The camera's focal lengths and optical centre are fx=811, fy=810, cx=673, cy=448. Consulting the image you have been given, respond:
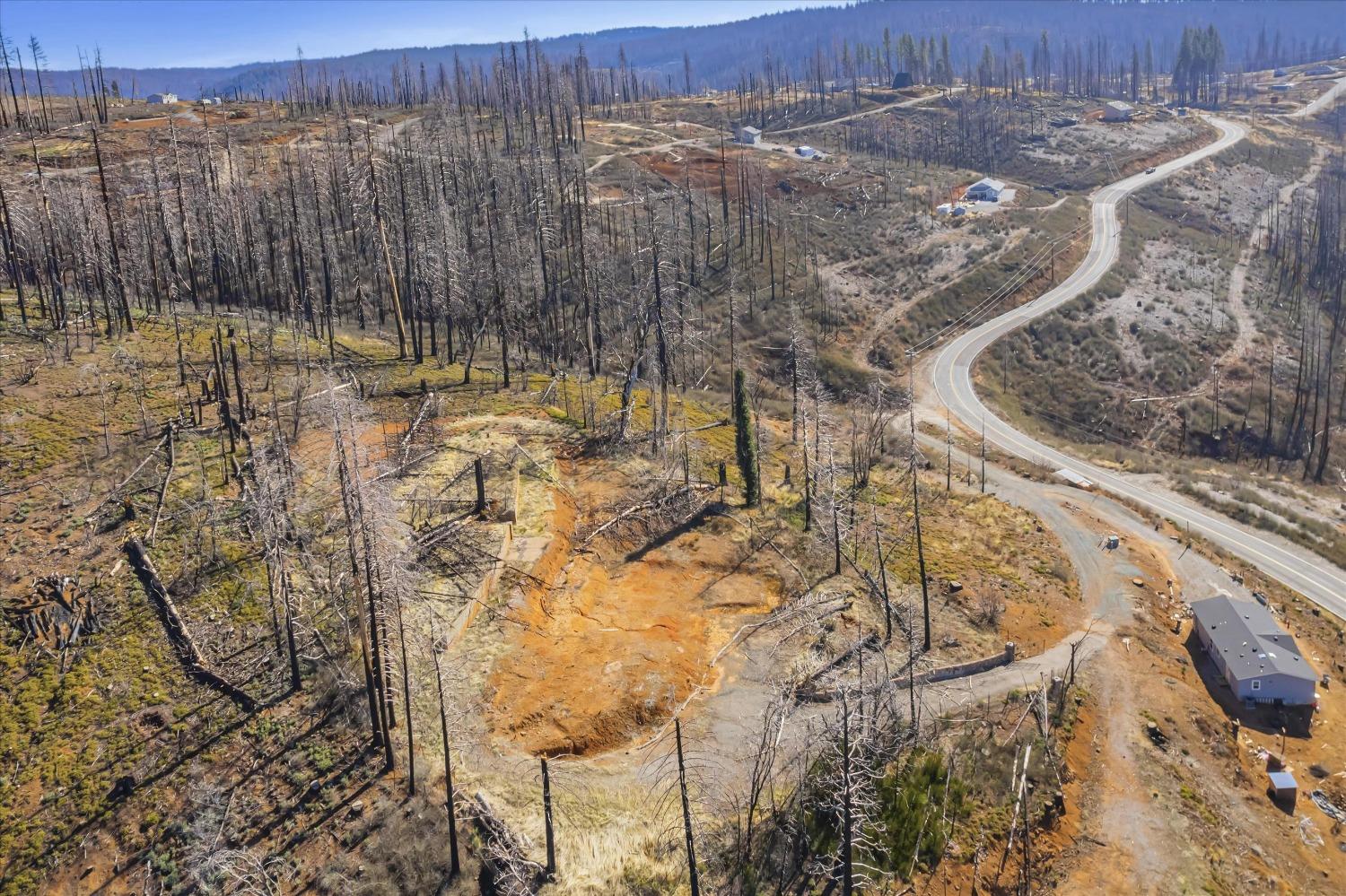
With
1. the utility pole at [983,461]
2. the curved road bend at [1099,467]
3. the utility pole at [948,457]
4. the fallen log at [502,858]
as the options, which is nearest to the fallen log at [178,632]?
the fallen log at [502,858]

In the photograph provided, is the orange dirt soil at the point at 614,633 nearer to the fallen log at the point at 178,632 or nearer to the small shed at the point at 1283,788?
the fallen log at the point at 178,632

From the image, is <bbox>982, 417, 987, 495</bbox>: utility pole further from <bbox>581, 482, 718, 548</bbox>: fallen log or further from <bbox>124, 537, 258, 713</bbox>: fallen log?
<bbox>124, 537, 258, 713</bbox>: fallen log

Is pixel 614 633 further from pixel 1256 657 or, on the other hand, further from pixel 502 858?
pixel 1256 657

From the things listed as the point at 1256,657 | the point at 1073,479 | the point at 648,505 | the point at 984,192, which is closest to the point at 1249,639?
the point at 1256,657

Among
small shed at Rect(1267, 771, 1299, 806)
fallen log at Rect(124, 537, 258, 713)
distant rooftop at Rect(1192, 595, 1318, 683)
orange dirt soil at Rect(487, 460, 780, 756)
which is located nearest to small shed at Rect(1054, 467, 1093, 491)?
distant rooftop at Rect(1192, 595, 1318, 683)

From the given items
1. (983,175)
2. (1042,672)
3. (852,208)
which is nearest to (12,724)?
(1042,672)
